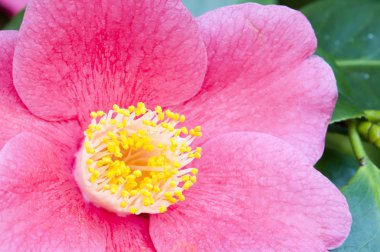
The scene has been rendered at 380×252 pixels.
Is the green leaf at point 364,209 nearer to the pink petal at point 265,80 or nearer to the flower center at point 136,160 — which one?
the pink petal at point 265,80

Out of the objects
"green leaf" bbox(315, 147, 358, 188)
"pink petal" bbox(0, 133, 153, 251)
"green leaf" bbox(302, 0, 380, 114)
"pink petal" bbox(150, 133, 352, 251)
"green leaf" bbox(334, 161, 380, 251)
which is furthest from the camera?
"green leaf" bbox(302, 0, 380, 114)

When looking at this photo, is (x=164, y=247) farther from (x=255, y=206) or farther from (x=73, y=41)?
(x=73, y=41)

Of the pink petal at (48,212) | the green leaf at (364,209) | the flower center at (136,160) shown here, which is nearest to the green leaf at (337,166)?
the green leaf at (364,209)

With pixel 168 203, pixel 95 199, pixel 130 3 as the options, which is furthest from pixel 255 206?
pixel 130 3

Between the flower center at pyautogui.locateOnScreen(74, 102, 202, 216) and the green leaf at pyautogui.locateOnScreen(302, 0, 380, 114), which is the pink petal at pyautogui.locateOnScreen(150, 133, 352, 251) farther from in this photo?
the green leaf at pyautogui.locateOnScreen(302, 0, 380, 114)

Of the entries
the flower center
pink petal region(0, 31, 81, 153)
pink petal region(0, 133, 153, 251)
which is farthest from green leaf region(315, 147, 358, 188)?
pink petal region(0, 31, 81, 153)

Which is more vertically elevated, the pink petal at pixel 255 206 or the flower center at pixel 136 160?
the flower center at pixel 136 160

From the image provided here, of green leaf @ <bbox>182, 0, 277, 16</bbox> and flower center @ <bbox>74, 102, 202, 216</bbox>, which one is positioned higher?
green leaf @ <bbox>182, 0, 277, 16</bbox>
